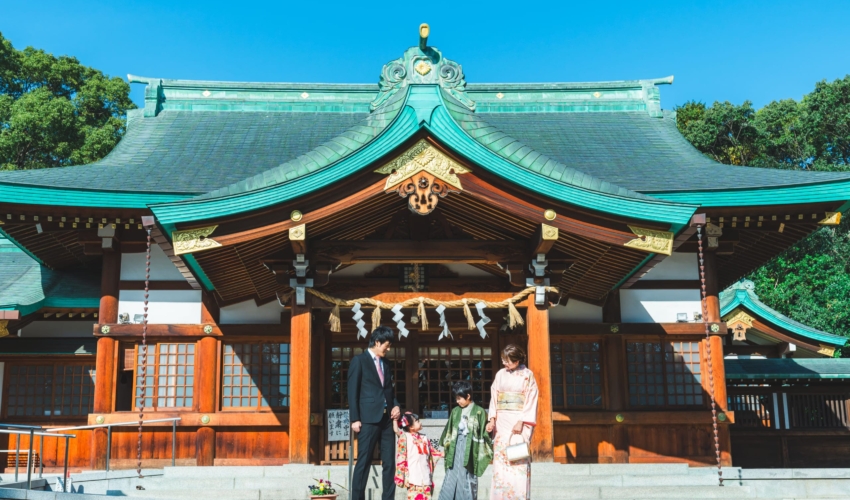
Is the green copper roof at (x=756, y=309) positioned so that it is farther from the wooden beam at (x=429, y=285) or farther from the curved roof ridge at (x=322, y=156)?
the curved roof ridge at (x=322, y=156)

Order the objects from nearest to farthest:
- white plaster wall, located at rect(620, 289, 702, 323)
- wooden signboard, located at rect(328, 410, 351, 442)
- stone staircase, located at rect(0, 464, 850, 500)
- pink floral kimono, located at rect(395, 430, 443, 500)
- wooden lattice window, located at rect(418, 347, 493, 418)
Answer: pink floral kimono, located at rect(395, 430, 443, 500)
stone staircase, located at rect(0, 464, 850, 500)
wooden signboard, located at rect(328, 410, 351, 442)
white plaster wall, located at rect(620, 289, 702, 323)
wooden lattice window, located at rect(418, 347, 493, 418)

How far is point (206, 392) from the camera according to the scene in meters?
13.2

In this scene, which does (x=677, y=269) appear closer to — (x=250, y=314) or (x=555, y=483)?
(x=555, y=483)

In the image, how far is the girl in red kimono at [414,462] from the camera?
335 inches

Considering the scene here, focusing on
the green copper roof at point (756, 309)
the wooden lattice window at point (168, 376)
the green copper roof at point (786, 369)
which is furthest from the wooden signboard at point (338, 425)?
the green copper roof at point (756, 309)

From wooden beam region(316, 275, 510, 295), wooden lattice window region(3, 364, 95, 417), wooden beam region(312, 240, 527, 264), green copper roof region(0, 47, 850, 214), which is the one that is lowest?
wooden lattice window region(3, 364, 95, 417)

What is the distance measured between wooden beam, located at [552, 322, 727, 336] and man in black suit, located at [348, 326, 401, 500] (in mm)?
6068

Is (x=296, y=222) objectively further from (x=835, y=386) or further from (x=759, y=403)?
(x=835, y=386)

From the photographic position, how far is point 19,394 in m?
14.6

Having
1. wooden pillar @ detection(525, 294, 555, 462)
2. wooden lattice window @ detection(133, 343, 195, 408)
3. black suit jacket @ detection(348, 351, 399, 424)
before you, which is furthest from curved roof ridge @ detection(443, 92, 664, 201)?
wooden lattice window @ detection(133, 343, 195, 408)

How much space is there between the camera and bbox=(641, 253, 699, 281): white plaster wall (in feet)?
45.5

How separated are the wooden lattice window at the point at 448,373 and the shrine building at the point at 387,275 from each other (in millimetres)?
37

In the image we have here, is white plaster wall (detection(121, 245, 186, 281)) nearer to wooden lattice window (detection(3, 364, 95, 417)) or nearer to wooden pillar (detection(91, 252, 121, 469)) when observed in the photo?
wooden pillar (detection(91, 252, 121, 469))

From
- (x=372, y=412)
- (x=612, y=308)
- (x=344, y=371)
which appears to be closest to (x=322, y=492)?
(x=372, y=412)
